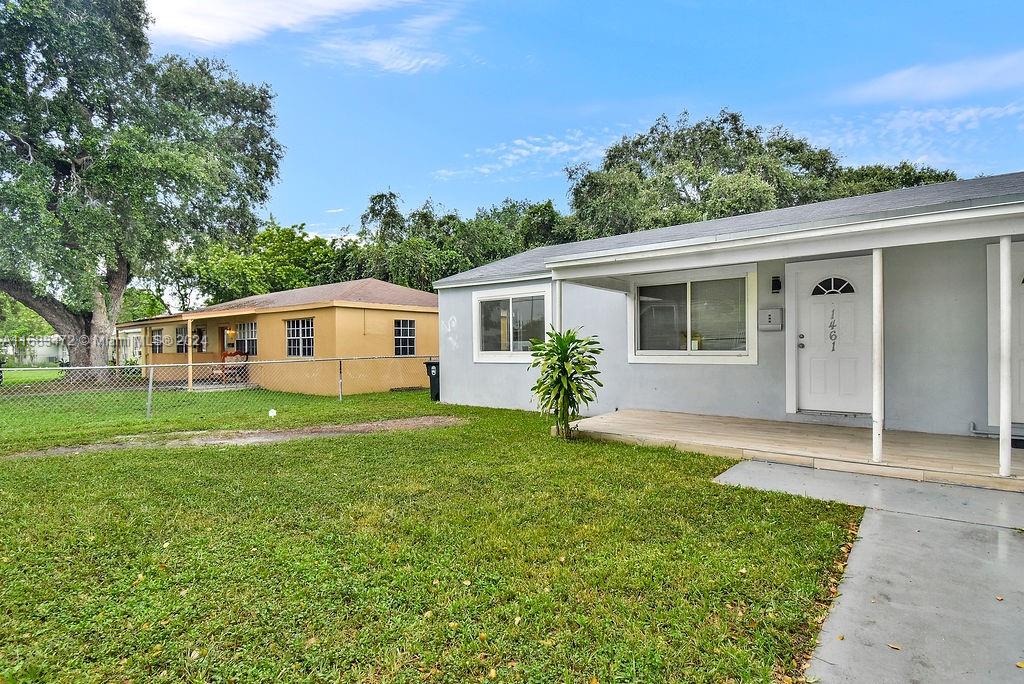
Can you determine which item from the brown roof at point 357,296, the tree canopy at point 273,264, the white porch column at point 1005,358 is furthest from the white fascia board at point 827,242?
the tree canopy at point 273,264

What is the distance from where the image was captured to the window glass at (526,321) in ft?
29.8

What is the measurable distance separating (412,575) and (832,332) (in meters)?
5.90

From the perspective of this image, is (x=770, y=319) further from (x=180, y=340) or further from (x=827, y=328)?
(x=180, y=340)

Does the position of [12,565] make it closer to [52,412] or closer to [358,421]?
[358,421]

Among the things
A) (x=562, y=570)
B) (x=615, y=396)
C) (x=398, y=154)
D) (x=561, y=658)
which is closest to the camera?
(x=561, y=658)

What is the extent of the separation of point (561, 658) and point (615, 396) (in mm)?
6361

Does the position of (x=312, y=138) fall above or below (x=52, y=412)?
above

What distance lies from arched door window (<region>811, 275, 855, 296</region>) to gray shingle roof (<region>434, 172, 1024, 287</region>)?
0.77 m

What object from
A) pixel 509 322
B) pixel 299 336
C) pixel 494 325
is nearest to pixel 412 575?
pixel 509 322

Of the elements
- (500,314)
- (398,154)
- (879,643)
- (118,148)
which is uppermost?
(398,154)

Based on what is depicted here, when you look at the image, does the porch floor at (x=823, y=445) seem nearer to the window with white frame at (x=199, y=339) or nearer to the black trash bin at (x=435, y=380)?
the black trash bin at (x=435, y=380)

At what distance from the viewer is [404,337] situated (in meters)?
15.1

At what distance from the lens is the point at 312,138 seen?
2464cm

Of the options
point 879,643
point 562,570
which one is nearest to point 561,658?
point 562,570
